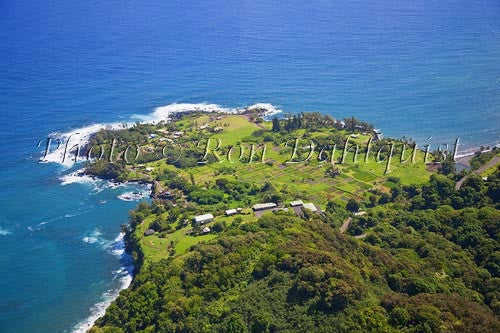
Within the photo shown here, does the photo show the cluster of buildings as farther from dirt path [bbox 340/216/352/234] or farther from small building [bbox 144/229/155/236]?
dirt path [bbox 340/216/352/234]

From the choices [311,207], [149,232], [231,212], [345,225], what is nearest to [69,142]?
[149,232]

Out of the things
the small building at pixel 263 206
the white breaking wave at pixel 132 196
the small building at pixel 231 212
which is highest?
the small building at pixel 263 206

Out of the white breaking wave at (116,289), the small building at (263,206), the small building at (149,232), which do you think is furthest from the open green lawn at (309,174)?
the white breaking wave at (116,289)

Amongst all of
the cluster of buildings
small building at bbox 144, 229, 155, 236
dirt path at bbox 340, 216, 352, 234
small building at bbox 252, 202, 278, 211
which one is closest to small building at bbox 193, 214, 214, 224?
the cluster of buildings

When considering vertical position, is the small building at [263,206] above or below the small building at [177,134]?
below

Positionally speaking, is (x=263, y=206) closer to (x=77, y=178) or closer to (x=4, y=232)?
(x=77, y=178)

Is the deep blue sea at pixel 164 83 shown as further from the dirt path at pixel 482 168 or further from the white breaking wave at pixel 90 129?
the dirt path at pixel 482 168

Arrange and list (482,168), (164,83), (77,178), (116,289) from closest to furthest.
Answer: (116,289), (482,168), (77,178), (164,83)
